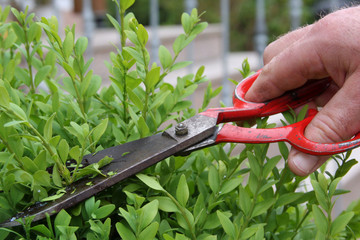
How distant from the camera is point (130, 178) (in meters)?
0.82

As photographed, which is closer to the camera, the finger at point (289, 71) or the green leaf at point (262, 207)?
the green leaf at point (262, 207)

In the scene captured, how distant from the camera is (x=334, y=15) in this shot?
925 mm

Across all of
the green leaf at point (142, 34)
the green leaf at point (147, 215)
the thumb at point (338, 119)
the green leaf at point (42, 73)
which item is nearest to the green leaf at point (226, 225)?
the green leaf at point (147, 215)

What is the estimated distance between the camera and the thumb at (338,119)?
888mm

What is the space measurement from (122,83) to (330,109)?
41cm

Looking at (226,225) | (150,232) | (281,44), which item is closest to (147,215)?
(150,232)

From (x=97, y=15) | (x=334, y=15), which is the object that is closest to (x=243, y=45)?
(x=97, y=15)

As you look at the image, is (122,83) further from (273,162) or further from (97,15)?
(97,15)

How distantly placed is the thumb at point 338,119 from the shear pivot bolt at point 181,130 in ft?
0.68

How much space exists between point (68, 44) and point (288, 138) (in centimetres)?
45

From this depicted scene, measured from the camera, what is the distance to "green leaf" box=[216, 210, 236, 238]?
0.72 metres

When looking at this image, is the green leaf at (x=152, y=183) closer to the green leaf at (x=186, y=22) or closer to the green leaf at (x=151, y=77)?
the green leaf at (x=151, y=77)

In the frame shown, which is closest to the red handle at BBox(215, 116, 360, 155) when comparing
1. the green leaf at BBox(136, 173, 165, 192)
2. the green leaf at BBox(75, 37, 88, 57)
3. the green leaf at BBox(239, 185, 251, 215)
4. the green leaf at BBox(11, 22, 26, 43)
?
the green leaf at BBox(239, 185, 251, 215)

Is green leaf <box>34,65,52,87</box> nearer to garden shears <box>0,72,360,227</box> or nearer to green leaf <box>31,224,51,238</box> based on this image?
garden shears <box>0,72,360,227</box>
